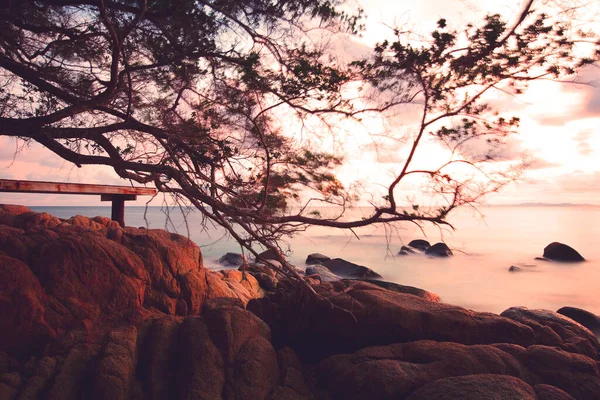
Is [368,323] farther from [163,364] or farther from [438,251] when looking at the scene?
[438,251]

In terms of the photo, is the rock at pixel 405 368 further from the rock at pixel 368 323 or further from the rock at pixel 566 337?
the rock at pixel 566 337

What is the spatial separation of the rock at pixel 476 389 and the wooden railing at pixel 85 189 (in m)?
6.05

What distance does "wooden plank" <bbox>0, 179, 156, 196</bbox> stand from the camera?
619cm

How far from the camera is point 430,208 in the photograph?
14.5 ft

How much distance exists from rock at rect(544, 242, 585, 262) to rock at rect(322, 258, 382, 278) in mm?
8435

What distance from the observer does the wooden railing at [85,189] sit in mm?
6230

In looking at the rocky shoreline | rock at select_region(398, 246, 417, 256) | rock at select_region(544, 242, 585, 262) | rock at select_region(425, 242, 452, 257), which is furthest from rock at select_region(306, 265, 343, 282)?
rock at select_region(544, 242, 585, 262)

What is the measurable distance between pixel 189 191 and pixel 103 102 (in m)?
1.40

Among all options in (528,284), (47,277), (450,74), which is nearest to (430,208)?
(450,74)

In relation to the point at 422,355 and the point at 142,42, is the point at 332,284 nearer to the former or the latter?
the point at 422,355

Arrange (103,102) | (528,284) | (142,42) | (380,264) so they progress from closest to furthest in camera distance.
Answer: (103,102) → (142,42) → (528,284) → (380,264)

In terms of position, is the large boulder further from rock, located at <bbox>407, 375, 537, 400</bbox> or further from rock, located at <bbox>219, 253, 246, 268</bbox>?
rock, located at <bbox>219, 253, 246, 268</bbox>

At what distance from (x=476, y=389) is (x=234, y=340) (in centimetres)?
218

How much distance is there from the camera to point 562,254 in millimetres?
16906
